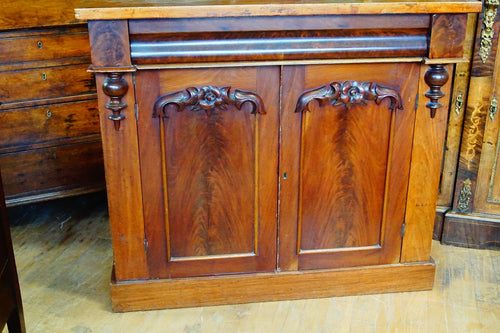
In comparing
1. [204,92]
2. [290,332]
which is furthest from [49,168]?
[290,332]

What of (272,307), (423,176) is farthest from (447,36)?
(272,307)

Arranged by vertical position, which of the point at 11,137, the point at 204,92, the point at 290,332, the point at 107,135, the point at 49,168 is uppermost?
the point at 204,92

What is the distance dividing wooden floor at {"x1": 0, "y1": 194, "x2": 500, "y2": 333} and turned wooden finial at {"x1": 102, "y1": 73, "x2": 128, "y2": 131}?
0.83 meters

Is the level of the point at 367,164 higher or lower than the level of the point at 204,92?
lower

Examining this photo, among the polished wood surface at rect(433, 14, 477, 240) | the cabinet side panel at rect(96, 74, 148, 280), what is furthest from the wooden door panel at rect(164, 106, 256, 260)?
the polished wood surface at rect(433, 14, 477, 240)

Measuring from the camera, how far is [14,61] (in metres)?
2.63

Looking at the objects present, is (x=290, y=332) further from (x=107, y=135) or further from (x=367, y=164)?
(x=107, y=135)

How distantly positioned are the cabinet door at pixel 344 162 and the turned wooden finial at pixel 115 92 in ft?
1.89

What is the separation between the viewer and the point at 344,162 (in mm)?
2146

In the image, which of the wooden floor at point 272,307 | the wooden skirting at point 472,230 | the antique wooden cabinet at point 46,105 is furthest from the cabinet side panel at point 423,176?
the antique wooden cabinet at point 46,105

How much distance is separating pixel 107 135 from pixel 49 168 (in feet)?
3.33

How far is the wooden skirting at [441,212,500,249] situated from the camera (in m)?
2.69

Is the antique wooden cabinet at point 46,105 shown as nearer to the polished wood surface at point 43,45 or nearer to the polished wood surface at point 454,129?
the polished wood surface at point 43,45

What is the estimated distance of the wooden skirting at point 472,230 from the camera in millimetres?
2689
